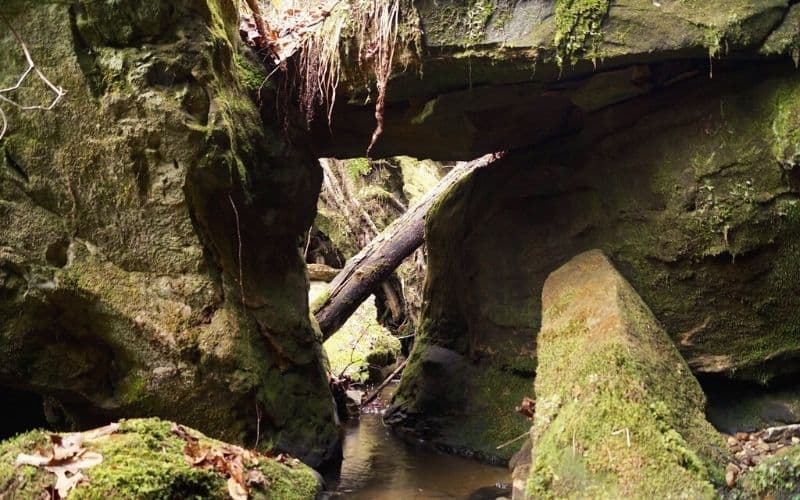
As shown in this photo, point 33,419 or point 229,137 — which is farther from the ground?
point 229,137

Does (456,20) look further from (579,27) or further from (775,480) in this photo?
(775,480)

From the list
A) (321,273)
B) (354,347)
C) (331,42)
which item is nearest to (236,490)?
(331,42)

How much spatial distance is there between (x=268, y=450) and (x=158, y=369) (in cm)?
104

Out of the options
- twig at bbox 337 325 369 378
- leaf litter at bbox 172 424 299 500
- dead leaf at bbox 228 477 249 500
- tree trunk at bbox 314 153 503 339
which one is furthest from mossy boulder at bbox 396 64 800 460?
dead leaf at bbox 228 477 249 500

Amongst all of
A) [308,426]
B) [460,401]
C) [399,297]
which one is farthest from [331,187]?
[308,426]

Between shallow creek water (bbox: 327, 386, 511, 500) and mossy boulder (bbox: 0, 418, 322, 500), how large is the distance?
167cm

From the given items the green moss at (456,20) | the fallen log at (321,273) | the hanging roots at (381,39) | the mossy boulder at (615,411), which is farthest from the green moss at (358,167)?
the mossy boulder at (615,411)

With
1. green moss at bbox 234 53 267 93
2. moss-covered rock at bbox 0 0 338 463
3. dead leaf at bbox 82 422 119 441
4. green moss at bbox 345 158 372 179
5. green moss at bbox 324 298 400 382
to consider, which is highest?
green moss at bbox 234 53 267 93

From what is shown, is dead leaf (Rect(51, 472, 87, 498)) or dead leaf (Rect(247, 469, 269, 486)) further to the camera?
dead leaf (Rect(247, 469, 269, 486))

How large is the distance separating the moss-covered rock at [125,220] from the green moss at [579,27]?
2.42 meters

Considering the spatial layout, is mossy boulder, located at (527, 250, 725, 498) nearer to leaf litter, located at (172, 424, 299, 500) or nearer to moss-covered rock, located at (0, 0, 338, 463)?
leaf litter, located at (172, 424, 299, 500)

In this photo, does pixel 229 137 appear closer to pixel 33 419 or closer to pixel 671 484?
pixel 33 419

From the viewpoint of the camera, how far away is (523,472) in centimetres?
413

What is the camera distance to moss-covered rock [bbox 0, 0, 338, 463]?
439cm
